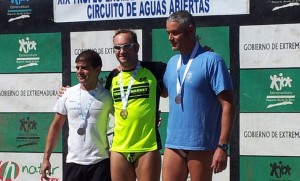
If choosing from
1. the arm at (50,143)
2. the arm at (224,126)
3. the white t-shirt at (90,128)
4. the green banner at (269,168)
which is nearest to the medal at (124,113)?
the white t-shirt at (90,128)

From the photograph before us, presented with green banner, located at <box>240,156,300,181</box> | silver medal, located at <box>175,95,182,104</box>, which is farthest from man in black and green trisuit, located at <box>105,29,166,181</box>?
green banner, located at <box>240,156,300,181</box>

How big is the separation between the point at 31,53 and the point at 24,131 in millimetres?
782

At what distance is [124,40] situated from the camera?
534 centimetres

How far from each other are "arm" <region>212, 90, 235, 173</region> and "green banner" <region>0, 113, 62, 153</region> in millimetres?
2627

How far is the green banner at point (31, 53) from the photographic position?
699 centimetres

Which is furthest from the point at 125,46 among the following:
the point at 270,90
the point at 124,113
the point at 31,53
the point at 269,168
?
the point at 31,53

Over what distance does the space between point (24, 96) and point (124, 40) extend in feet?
6.97

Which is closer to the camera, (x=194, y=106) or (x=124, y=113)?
(x=194, y=106)

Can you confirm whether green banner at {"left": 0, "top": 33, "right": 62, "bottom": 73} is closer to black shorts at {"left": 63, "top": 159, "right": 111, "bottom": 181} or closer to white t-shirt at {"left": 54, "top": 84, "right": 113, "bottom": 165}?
white t-shirt at {"left": 54, "top": 84, "right": 113, "bottom": 165}

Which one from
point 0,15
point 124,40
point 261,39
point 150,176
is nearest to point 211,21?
point 261,39

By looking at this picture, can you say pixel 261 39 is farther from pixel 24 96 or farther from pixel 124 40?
pixel 24 96

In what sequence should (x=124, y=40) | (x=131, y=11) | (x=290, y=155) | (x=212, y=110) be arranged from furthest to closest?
(x=131, y=11) < (x=290, y=155) < (x=124, y=40) < (x=212, y=110)

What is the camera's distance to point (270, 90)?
627cm

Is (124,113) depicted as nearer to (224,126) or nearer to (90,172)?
(90,172)
